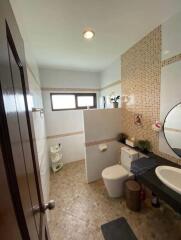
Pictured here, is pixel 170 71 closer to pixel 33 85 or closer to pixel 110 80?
pixel 110 80

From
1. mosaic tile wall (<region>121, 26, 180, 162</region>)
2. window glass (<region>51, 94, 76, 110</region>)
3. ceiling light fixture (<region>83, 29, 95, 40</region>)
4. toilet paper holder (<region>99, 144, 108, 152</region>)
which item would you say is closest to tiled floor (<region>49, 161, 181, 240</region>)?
toilet paper holder (<region>99, 144, 108, 152</region>)

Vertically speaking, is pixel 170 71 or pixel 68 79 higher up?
pixel 68 79

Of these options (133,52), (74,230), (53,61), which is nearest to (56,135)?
(53,61)

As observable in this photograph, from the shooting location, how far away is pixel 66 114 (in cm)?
308

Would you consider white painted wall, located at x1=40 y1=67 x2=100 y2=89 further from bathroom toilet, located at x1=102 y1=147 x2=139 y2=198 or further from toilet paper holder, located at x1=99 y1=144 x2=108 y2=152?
bathroom toilet, located at x1=102 y1=147 x2=139 y2=198

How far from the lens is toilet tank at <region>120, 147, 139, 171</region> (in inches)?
75.5

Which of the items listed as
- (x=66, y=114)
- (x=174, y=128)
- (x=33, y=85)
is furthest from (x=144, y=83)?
(x=66, y=114)

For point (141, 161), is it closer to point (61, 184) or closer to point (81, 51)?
point (61, 184)

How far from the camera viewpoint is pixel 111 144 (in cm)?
249

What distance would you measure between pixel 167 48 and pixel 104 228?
2.43 meters

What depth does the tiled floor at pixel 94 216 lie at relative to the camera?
1.40 meters

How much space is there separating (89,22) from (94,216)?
100 inches

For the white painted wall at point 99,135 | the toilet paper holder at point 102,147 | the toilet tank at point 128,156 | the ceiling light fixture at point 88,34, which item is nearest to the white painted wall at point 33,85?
the ceiling light fixture at point 88,34

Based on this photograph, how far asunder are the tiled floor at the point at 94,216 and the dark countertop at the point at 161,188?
2.06 feet
